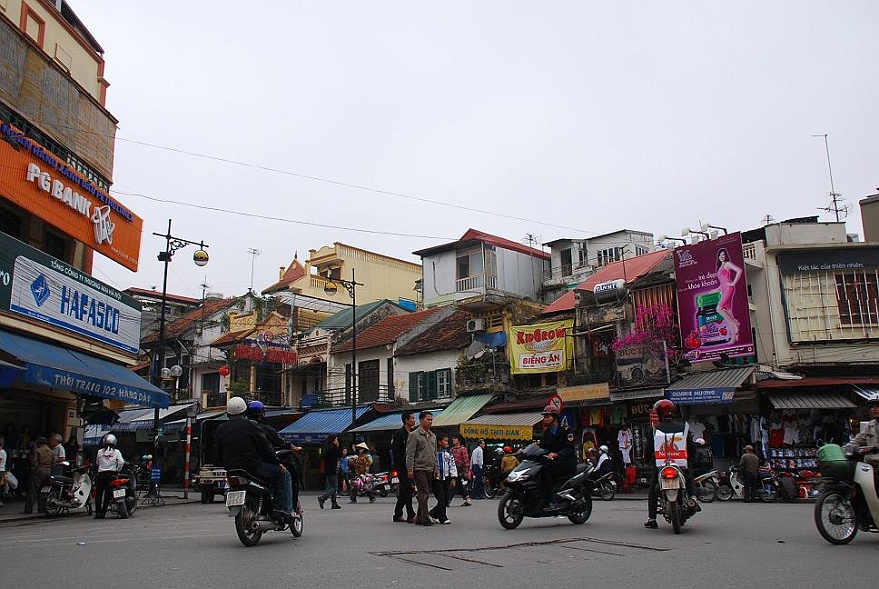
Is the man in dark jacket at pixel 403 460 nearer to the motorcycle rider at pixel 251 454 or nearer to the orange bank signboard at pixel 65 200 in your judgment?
the motorcycle rider at pixel 251 454

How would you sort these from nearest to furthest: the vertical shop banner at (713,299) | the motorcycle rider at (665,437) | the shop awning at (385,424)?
the motorcycle rider at (665,437)
the vertical shop banner at (713,299)
the shop awning at (385,424)

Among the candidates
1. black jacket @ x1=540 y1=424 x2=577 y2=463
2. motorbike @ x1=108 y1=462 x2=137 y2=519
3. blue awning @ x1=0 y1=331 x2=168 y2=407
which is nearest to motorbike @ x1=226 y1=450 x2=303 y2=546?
black jacket @ x1=540 y1=424 x2=577 y2=463

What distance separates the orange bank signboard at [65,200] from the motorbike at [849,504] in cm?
1710

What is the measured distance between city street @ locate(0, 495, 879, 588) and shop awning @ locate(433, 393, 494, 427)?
19805mm

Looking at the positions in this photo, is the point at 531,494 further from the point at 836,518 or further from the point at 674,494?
the point at 836,518

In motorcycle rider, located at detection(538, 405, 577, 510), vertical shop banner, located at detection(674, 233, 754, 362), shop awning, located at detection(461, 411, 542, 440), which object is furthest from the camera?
shop awning, located at detection(461, 411, 542, 440)

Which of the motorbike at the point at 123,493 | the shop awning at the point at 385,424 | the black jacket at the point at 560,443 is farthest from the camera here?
the shop awning at the point at 385,424

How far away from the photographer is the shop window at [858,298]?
2433 centimetres

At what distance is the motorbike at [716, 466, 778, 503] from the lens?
61.2ft

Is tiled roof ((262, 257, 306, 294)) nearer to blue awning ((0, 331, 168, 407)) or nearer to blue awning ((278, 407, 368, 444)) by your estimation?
blue awning ((278, 407, 368, 444))

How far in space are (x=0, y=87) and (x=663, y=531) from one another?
17.9m

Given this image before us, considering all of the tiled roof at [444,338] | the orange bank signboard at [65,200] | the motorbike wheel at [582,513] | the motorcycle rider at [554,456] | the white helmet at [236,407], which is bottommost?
the motorbike wheel at [582,513]

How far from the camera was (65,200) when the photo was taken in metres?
19.6

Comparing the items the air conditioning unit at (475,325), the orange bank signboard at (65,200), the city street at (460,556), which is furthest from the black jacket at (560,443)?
the air conditioning unit at (475,325)
